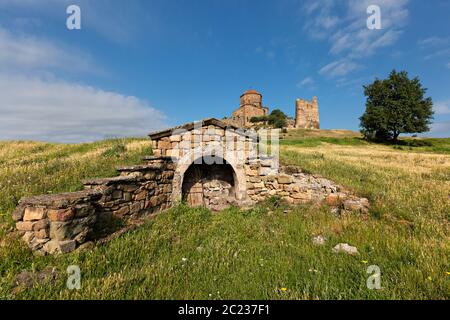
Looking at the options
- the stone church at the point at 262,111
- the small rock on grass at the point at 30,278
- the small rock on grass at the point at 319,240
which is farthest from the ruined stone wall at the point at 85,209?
the stone church at the point at 262,111

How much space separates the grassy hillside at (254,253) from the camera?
10.3 ft

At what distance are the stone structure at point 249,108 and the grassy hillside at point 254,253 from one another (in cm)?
5841

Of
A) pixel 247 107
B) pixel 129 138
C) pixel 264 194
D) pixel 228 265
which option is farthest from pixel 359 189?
pixel 247 107

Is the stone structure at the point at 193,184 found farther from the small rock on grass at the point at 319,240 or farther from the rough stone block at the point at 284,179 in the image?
the small rock on grass at the point at 319,240

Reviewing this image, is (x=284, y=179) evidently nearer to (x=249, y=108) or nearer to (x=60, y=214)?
(x=60, y=214)

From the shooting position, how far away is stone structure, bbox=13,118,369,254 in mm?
4390

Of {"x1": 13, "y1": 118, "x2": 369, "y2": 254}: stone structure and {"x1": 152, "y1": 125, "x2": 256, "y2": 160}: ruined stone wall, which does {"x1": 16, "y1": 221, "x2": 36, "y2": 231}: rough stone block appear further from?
{"x1": 152, "y1": 125, "x2": 256, "y2": 160}: ruined stone wall

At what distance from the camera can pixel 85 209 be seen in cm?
418

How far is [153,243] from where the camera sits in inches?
185

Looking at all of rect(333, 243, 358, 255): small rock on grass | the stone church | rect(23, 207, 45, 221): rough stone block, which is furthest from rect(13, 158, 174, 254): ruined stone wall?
the stone church

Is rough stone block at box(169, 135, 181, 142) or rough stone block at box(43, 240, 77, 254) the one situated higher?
rough stone block at box(169, 135, 181, 142)

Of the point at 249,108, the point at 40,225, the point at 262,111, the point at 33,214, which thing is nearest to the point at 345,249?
the point at 40,225

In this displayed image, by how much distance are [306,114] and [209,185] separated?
64.1 meters

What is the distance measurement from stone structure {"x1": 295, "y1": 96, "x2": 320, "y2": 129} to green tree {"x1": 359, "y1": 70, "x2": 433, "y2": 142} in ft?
92.4
